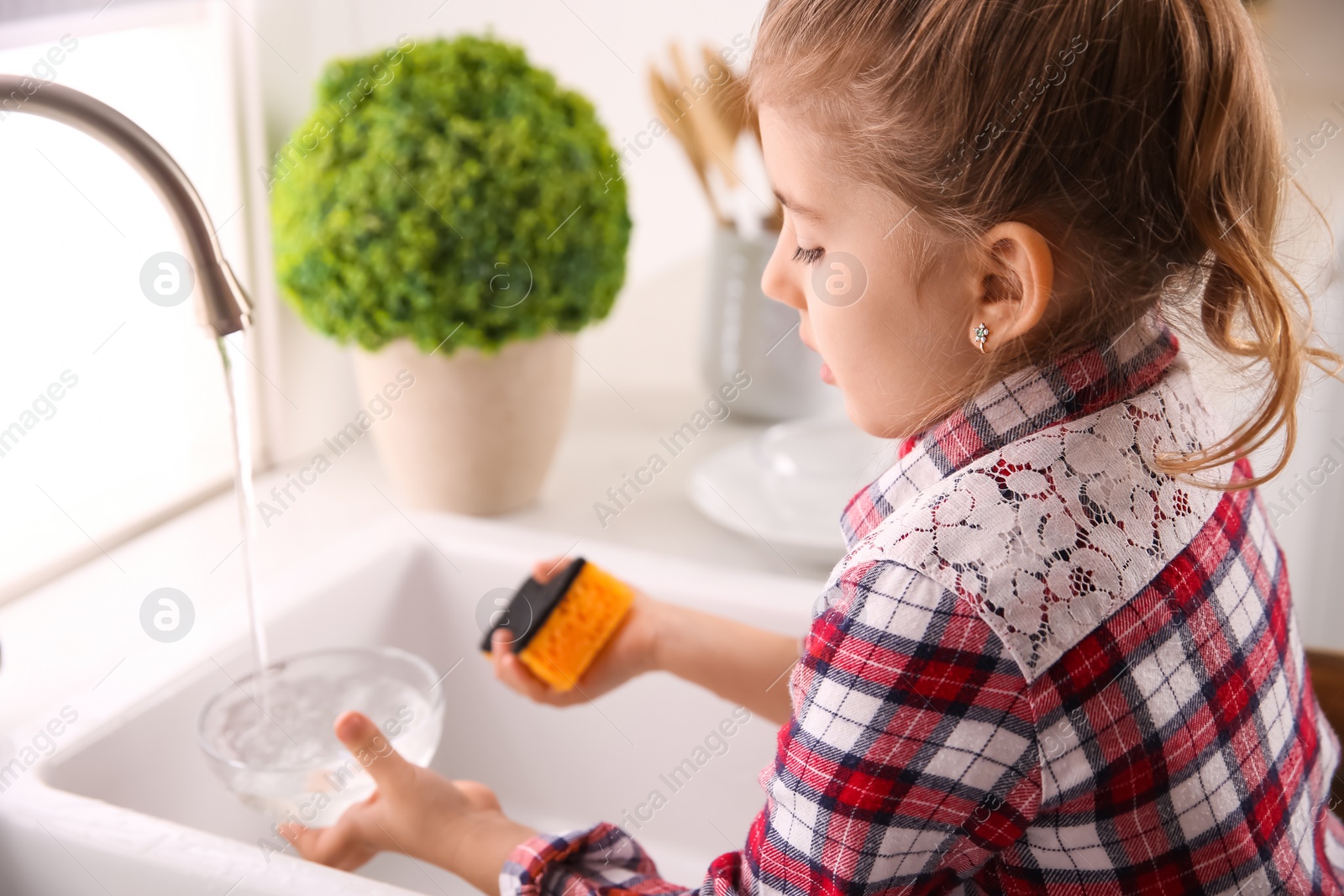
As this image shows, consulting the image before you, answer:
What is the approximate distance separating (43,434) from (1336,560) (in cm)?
122

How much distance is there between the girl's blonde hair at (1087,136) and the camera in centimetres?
47

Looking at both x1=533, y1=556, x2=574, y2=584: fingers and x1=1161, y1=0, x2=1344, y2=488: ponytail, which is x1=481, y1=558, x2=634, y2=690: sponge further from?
x1=1161, y1=0, x2=1344, y2=488: ponytail

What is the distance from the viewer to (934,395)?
0.57m

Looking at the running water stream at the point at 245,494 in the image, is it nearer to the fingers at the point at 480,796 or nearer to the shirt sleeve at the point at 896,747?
the fingers at the point at 480,796

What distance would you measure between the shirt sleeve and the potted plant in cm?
58

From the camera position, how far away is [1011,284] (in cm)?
52

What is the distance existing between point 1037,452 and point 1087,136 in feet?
0.44

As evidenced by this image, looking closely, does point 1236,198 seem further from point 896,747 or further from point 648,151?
point 648,151

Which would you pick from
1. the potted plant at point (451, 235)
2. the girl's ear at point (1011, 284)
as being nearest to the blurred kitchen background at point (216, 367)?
the potted plant at point (451, 235)

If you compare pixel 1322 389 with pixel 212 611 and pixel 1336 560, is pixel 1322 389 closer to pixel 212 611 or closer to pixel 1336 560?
pixel 1336 560

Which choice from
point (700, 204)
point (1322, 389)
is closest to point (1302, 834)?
point (1322, 389)

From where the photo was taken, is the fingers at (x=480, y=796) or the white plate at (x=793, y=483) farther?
the white plate at (x=793, y=483)

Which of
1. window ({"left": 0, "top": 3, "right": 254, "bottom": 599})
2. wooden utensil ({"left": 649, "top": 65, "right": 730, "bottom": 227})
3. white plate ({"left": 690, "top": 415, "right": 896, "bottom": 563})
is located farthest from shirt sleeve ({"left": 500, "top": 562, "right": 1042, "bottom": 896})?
wooden utensil ({"left": 649, "top": 65, "right": 730, "bottom": 227})

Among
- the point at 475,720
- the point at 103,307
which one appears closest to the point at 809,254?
the point at 475,720
